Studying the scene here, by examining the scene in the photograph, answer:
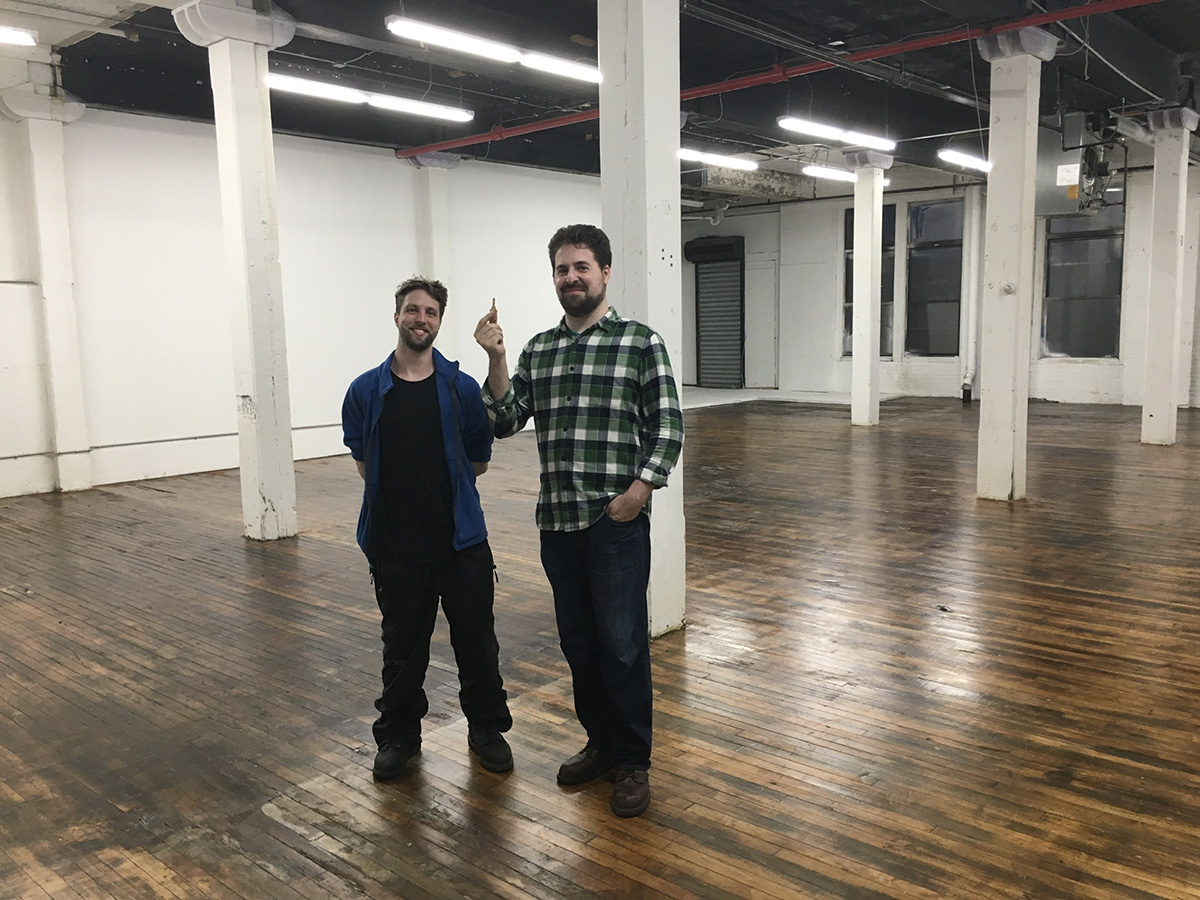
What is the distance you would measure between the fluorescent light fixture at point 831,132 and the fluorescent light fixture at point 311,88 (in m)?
4.46

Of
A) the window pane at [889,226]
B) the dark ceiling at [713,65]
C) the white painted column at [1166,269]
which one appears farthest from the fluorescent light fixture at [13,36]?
the window pane at [889,226]

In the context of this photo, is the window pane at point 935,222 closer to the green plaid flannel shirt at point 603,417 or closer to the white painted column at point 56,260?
the white painted column at point 56,260

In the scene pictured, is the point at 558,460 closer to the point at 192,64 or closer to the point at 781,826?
the point at 781,826

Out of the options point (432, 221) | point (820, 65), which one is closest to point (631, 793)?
point (820, 65)

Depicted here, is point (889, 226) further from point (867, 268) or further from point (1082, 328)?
point (867, 268)

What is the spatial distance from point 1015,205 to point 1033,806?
615 centimetres

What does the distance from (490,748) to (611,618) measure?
0.82 meters

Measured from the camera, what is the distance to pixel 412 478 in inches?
126

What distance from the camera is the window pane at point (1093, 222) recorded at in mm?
15648

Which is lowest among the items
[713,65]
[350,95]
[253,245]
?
[253,245]

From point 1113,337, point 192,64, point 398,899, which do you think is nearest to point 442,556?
point 398,899

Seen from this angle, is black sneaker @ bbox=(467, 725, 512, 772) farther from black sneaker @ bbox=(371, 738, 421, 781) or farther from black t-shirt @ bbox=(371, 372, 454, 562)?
black t-shirt @ bbox=(371, 372, 454, 562)

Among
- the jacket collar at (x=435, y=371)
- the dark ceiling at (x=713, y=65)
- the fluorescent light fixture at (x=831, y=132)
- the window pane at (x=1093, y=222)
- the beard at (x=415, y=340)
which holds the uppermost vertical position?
the dark ceiling at (x=713, y=65)

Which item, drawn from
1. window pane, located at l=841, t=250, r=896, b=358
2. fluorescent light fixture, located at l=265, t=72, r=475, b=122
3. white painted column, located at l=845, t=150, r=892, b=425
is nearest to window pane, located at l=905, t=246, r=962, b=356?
window pane, located at l=841, t=250, r=896, b=358
